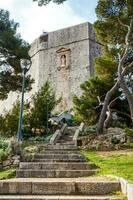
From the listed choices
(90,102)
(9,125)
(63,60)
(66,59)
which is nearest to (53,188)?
(9,125)

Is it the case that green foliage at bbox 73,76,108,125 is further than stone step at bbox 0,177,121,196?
Yes

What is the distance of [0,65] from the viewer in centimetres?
1812

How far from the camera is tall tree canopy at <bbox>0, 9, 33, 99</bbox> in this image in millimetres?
17969

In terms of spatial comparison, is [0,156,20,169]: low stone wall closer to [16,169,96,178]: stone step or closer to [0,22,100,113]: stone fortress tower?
[16,169,96,178]: stone step

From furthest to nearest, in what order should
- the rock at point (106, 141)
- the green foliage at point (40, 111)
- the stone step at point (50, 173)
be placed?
1. the green foliage at point (40, 111)
2. the rock at point (106, 141)
3. the stone step at point (50, 173)

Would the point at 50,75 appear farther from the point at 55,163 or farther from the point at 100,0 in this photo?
the point at 55,163

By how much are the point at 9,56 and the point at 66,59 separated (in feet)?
51.5

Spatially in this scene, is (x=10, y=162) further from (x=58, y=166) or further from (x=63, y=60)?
(x=63, y=60)

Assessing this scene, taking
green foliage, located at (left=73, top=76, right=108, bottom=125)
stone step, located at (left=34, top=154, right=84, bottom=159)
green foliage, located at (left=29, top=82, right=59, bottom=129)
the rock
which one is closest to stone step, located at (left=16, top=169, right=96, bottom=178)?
stone step, located at (left=34, top=154, right=84, bottom=159)

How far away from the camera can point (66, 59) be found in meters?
33.5

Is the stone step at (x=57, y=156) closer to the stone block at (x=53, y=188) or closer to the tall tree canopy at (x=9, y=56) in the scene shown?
the stone block at (x=53, y=188)

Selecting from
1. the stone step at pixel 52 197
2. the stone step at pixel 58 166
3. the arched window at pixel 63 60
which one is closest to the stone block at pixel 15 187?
the stone step at pixel 52 197

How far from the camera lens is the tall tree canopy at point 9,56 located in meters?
18.0

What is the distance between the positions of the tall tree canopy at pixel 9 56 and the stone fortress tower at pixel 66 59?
1309 centimetres
